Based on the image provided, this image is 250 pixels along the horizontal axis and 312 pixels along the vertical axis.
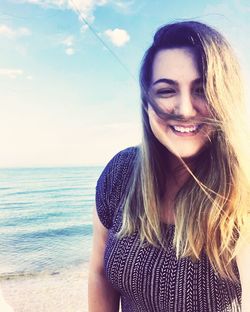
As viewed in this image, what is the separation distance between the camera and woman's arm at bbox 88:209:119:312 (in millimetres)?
1807

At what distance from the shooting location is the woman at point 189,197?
139 centimetres

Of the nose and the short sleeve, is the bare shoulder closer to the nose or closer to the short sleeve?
the short sleeve

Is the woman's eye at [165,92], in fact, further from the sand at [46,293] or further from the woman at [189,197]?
the sand at [46,293]

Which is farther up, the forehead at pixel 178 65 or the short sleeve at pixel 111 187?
the forehead at pixel 178 65

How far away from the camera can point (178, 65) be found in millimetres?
1548

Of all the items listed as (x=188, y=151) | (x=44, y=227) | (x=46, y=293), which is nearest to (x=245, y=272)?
(x=188, y=151)

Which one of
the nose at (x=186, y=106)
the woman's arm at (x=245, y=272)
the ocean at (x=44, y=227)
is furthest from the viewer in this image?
the ocean at (x=44, y=227)

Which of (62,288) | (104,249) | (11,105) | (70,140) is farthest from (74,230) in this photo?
(11,105)

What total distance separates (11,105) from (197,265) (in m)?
43.7

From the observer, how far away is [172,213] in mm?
1646

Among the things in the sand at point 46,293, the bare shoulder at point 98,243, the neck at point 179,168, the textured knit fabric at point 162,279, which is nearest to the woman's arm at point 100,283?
the bare shoulder at point 98,243

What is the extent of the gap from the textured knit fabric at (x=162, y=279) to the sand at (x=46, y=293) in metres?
4.59

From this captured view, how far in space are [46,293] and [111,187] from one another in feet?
19.0

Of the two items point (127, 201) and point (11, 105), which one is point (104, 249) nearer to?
point (127, 201)
